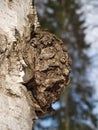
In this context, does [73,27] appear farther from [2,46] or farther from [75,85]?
[2,46]

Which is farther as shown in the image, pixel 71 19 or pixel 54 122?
pixel 71 19

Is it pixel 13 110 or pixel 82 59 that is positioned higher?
pixel 82 59

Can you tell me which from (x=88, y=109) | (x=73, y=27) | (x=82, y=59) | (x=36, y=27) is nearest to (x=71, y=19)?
(x=73, y=27)

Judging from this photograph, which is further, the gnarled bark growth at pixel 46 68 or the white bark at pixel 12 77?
the gnarled bark growth at pixel 46 68

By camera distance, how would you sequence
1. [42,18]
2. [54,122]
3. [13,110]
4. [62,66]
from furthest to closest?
1. [42,18]
2. [54,122]
3. [62,66]
4. [13,110]

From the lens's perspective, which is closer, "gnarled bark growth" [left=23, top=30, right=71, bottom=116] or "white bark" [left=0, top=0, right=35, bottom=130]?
"white bark" [left=0, top=0, right=35, bottom=130]
